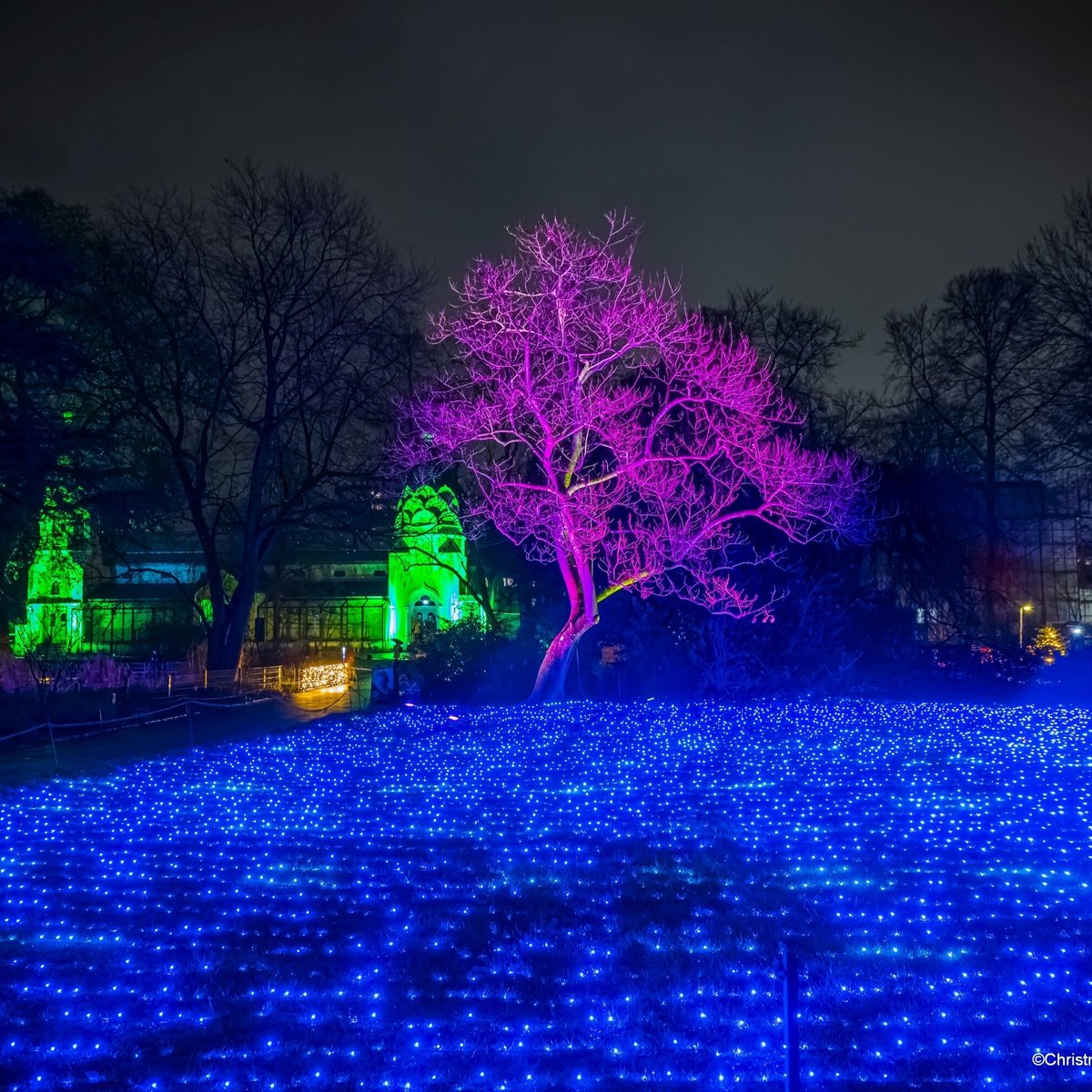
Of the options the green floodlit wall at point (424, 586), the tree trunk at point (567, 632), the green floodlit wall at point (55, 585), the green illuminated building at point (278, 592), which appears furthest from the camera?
the green floodlit wall at point (424, 586)

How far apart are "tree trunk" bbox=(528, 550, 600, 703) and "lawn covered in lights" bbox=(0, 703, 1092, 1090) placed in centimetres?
760

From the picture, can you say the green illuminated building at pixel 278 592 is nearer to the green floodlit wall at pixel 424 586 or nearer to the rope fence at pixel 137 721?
the green floodlit wall at pixel 424 586

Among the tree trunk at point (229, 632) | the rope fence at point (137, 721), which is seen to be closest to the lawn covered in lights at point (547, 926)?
the rope fence at point (137, 721)

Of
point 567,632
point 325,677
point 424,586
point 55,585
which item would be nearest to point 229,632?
point 325,677

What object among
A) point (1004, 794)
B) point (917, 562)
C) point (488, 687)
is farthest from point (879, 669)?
point (1004, 794)

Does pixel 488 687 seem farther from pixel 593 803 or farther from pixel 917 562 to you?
pixel 593 803

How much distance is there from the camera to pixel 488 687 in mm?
22250

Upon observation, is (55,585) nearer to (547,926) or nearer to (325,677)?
(325,677)

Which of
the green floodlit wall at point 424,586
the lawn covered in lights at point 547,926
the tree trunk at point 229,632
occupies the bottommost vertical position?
the lawn covered in lights at point 547,926

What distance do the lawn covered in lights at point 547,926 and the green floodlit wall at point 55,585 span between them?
39.8ft

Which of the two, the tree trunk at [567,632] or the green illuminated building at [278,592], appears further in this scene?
the green illuminated building at [278,592]

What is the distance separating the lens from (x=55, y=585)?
32062 millimetres

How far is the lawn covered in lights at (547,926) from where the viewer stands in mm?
4262

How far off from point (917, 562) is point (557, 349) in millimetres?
11193
